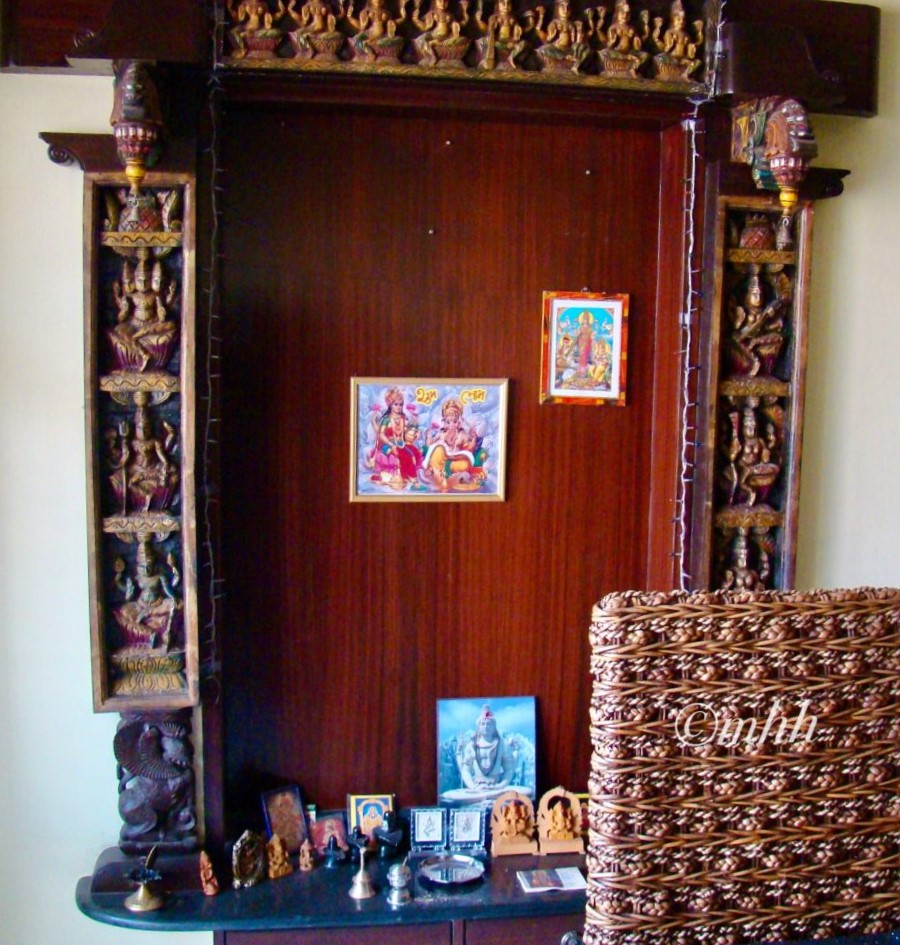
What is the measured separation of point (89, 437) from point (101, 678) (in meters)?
0.44

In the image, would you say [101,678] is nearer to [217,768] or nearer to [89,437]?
[217,768]

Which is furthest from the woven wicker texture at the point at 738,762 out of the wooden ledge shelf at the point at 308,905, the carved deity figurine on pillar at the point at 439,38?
the carved deity figurine on pillar at the point at 439,38

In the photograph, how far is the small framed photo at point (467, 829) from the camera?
1.98 meters

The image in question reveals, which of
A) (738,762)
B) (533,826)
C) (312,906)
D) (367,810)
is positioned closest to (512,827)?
(533,826)

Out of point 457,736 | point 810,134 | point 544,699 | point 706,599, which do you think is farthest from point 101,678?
point 810,134

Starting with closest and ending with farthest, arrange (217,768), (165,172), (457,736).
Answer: (165,172), (217,768), (457,736)

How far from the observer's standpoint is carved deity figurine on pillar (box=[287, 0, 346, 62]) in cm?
175

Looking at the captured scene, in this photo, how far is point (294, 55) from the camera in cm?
176

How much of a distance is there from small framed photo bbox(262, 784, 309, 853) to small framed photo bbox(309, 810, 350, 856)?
0.07 ft

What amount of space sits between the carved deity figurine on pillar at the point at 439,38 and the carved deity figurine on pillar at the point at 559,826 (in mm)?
1462

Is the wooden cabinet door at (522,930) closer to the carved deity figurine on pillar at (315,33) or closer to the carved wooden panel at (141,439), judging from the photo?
the carved wooden panel at (141,439)

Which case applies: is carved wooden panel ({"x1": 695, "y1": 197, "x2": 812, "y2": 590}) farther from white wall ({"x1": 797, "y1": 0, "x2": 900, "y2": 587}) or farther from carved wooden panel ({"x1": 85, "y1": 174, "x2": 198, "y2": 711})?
carved wooden panel ({"x1": 85, "y1": 174, "x2": 198, "y2": 711})

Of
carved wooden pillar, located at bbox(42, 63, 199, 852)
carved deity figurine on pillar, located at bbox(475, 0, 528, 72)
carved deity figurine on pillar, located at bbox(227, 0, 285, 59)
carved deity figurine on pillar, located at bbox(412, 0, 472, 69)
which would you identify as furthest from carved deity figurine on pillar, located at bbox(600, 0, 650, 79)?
carved wooden pillar, located at bbox(42, 63, 199, 852)

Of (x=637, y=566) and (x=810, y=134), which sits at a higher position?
(x=810, y=134)
